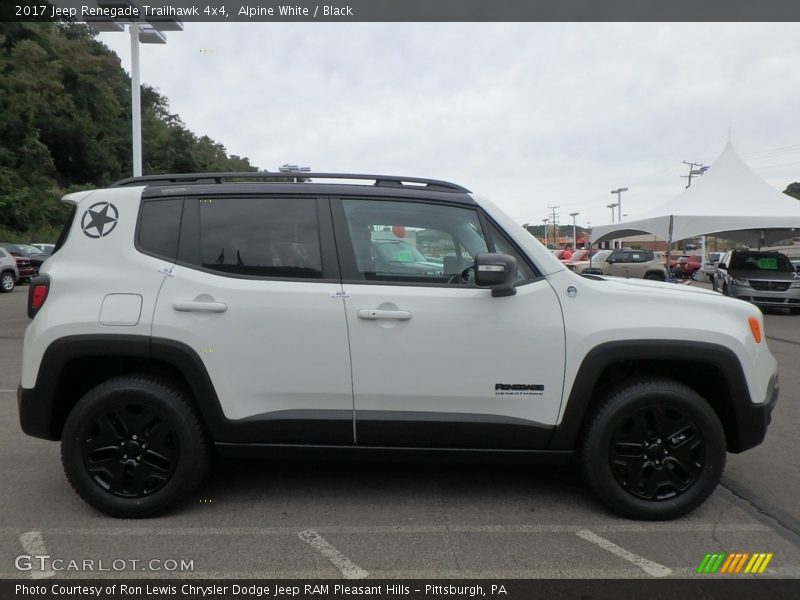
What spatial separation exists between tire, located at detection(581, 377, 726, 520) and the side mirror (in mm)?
877

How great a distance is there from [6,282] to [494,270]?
2065 cm

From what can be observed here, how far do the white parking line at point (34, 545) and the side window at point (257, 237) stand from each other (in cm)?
160

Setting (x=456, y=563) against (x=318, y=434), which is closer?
(x=456, y=563)

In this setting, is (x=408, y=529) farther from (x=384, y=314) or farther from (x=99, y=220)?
(x=99, y=220)

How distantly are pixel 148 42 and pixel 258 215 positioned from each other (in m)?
13.6

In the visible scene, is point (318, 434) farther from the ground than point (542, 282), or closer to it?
closer to it

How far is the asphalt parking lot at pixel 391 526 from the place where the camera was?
298 cm

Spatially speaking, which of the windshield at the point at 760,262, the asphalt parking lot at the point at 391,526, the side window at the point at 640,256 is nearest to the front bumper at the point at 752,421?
the asphalt parking lot at the point at 391,526

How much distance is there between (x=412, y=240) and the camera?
358 centimetres

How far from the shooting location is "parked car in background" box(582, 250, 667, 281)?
74.9 feet

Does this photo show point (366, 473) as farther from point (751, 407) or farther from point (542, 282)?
point (751, 407)

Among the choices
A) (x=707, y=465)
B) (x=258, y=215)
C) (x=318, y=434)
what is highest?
(x=258, y=215)
